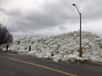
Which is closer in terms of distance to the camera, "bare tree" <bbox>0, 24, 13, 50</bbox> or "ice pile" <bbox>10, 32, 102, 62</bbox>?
"ice pile" <bbox>10, 32, 102, 62</bbox>

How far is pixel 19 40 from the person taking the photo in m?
84.9

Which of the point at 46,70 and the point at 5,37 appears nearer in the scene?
the point at 46,70

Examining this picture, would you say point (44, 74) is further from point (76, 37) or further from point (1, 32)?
point (1, 32)

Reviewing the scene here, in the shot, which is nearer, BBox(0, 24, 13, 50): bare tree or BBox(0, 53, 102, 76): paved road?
BBox(0, 53, 102, 76): paved road

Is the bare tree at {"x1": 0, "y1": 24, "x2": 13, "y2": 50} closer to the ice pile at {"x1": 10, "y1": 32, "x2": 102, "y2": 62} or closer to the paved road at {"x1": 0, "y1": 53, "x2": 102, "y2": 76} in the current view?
the ice pile at {"x1": 10, "y1": 32, "x2": 102, "y2": 62}

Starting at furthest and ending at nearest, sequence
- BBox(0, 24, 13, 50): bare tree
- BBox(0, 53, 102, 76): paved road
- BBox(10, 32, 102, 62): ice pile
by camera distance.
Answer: BBox(0, 24, 13, 50): bare tree, BBox(10, 32, 102, 62): ice pile, BBox(0, 53, 102, 76): paved road

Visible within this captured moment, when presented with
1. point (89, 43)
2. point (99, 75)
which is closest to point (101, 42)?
point (89, 43)

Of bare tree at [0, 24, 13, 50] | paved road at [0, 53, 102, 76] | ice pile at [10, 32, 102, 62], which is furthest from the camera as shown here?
bare tree at [0, 24, 13, 50]

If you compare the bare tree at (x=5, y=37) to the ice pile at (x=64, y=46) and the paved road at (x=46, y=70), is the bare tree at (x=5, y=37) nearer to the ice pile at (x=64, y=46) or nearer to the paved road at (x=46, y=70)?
the ice pile at (x=64, y=46)

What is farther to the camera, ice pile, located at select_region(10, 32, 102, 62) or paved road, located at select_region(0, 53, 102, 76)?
ice pile, located at select_region(10, 32, 102, 62)

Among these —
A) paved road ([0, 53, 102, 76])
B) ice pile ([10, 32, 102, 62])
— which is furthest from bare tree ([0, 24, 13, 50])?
paved road ([0, 53, 102, 76])

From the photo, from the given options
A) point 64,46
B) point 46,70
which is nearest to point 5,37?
point 64,46

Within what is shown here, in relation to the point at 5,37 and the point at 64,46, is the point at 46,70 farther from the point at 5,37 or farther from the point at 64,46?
the point at 5,37

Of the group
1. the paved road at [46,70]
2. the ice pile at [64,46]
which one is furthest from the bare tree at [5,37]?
the paved road at [46,70]
